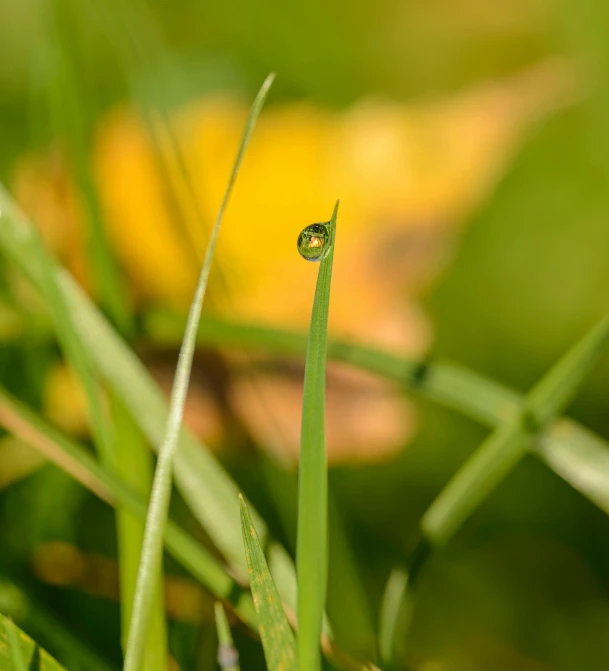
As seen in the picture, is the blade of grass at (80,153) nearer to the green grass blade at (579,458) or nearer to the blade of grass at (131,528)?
the blade of grass at (131,528)

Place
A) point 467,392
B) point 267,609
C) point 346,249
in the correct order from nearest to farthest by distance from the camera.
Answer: point 267,609
point 467,392
point 346,249

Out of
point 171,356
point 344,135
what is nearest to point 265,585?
point 171,356

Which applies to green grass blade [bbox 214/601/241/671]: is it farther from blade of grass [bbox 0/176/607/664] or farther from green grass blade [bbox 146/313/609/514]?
green grass blade [bbox 146/313/609/514]

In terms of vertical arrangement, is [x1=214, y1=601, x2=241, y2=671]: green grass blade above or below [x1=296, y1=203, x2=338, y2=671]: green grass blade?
below

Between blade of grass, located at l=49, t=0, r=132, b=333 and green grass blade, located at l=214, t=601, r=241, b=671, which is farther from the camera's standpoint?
blade of grass, located at l=49, t=0, r=132, b=333

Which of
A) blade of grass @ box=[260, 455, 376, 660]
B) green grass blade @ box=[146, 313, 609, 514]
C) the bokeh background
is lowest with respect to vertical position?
blade of grass @ box=[260, 455, 376, 660]

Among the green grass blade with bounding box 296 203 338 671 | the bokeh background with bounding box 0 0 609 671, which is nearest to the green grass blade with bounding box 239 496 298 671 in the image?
the green grass blade with bounding box 296 203 338 671

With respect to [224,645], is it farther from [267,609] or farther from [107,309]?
[107,309]

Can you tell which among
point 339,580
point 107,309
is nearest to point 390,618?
point 339,580

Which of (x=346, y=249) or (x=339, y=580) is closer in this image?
(x=339, y=580)
